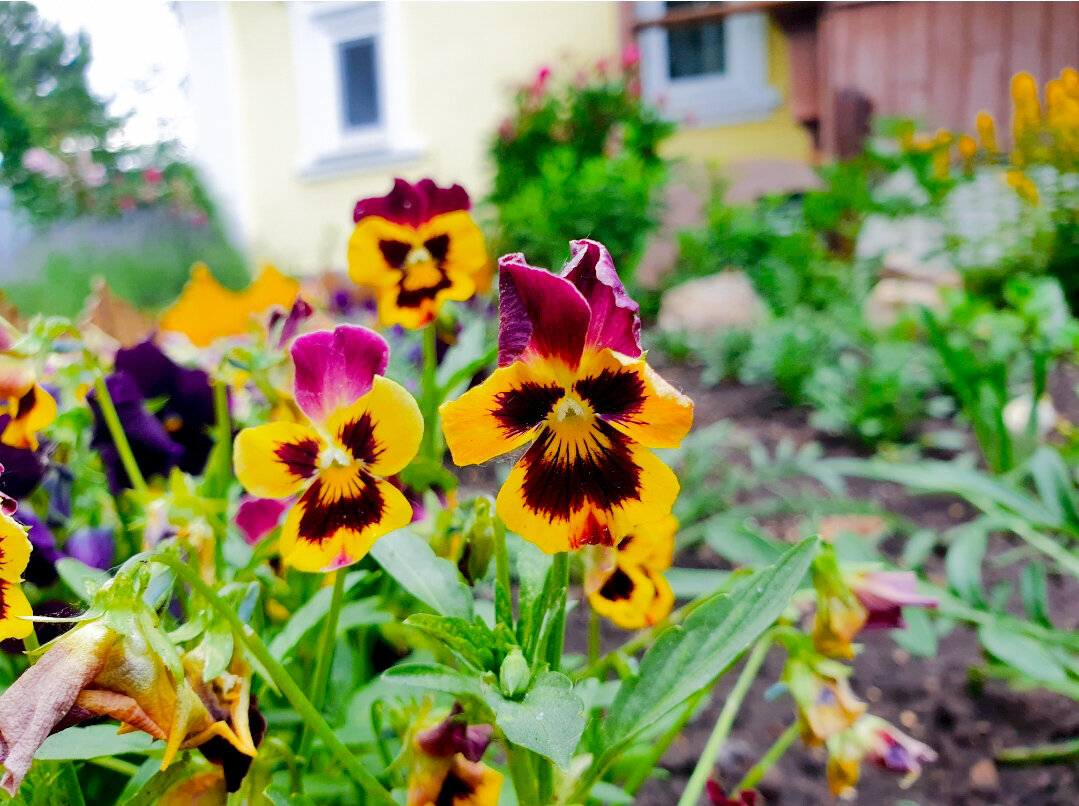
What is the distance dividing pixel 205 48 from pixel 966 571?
6.51 meters

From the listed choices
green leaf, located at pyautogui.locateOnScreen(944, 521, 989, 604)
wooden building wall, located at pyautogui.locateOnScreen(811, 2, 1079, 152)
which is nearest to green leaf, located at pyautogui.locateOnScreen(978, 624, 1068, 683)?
green leaf, located at pyautogui.locateOnScreen(944, 521, 989, 604)

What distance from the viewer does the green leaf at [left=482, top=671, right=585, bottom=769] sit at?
1.10 feet

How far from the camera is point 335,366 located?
421 millimetres

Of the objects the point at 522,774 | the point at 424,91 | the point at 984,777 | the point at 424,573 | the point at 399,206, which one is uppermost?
the point at 424,91

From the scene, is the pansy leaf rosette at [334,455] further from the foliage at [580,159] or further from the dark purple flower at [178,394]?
the foliage at [580,159]

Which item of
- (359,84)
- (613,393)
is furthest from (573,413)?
(359,84)

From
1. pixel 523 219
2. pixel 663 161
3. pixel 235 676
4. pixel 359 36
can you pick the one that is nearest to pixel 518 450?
pixel 235 676

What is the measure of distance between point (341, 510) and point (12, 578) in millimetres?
148

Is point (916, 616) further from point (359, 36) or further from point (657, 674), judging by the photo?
point (359, 36)

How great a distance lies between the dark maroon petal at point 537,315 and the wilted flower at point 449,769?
227 millimetres

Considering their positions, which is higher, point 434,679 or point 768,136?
point 768,136

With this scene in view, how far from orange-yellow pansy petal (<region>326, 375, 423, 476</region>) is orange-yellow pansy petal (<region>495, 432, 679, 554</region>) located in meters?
0.06

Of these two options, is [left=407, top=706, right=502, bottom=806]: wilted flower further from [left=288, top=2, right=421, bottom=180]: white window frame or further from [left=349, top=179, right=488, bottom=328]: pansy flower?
[left=288, top=2, right=421, bottom=180]: white window frame

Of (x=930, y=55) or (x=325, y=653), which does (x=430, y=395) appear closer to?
(x=325, y=653)
